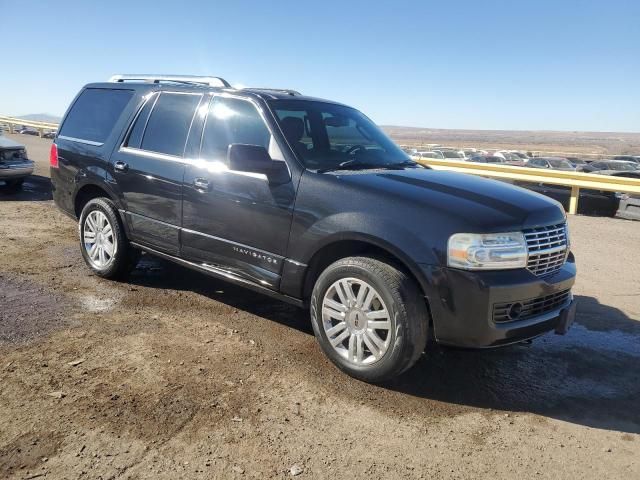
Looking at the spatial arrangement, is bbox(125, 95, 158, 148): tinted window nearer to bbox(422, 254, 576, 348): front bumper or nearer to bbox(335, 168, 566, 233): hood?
bbox(335, 168, 566, 233): hood

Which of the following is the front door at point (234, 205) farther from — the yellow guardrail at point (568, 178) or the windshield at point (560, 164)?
the windshield at point (560, 164)

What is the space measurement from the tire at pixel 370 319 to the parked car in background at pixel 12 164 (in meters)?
9.04

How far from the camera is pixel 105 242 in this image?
535 cm

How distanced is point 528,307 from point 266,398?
5.67ft

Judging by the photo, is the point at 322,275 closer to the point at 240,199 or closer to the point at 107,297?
the point at 240,199

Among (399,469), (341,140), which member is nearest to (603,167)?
(341,140)

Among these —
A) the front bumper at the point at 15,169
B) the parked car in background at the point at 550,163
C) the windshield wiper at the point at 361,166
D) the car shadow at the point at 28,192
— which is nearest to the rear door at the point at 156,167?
the windshield wiper at the point at 361,166

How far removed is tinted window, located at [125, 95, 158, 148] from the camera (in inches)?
197

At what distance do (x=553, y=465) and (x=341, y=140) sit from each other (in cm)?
288

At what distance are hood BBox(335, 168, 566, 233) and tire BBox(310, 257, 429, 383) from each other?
484mm

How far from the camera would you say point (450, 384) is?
357 centimetres

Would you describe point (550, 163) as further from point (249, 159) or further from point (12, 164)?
point (249, 159)

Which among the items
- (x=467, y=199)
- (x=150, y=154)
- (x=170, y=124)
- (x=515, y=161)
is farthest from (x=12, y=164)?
(x=515, y=161)

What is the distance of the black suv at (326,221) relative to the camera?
10.6ft
